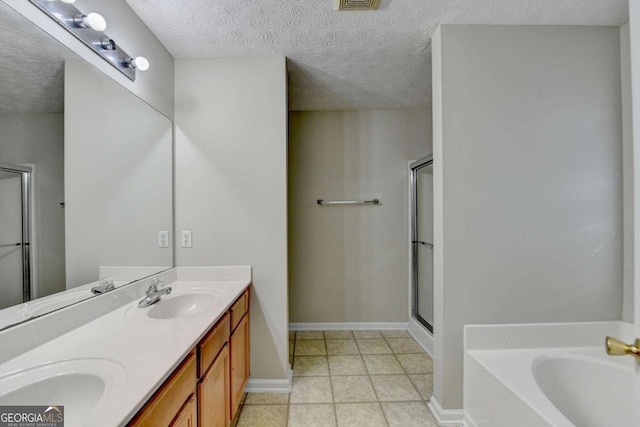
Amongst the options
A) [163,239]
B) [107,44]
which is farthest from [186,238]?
[107,44]

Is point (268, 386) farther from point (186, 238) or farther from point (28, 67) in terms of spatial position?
point (28, 67)

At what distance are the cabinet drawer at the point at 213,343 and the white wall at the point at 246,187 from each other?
519 mm

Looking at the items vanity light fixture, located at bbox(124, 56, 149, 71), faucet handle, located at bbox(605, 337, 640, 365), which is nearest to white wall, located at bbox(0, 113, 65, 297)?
vanity light fixture, located at bbox(124, 56, 149, 71)

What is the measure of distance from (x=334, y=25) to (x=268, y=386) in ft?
8.26

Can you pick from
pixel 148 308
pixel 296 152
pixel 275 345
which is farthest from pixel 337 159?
pixel 148 308

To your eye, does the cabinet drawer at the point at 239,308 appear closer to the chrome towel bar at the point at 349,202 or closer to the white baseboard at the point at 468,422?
the chrome towel bar at the point at 349,202

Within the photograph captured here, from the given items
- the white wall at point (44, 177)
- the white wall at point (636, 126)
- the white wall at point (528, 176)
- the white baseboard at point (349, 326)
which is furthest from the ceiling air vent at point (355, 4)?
the white baseboard at point (349, 326)

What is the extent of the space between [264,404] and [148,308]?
41.3 inches

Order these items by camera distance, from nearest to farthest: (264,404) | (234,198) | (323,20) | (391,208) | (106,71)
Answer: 1. (106,71)
2. (323,20)
3. (264,404)
4. (234,198)
5. (391,208)

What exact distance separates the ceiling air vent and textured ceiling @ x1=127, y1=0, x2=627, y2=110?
0.14ft

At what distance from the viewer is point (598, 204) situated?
1635 mm

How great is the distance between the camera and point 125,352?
945 mm

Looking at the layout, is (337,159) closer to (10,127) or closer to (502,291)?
(502,291)

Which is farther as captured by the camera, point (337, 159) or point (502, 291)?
point (337, 159)
